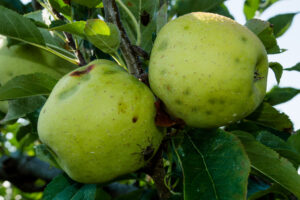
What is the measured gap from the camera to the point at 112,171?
0.98 metres

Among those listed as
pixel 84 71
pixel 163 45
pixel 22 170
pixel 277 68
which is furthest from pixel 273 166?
pixel 22 170

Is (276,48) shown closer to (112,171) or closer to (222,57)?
(222,57)

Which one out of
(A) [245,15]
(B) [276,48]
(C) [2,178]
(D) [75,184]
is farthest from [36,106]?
(A) [245,15]

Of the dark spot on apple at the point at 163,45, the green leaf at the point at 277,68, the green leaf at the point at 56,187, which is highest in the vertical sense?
the dark spot on apple at the point at 163,45

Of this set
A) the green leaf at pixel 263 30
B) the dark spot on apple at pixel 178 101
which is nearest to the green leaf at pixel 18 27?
the dark spot on apple at pixel 178 101

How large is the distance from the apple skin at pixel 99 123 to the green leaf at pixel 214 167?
0.50ft

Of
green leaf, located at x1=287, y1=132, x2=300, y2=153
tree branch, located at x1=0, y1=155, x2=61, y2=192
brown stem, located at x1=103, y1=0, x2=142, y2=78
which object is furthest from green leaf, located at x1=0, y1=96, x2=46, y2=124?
green leaf, located at x1=287, y1=132, x2=300, y2=153

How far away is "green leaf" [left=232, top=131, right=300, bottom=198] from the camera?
3.38ft

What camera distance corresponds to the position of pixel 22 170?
2.26 metres

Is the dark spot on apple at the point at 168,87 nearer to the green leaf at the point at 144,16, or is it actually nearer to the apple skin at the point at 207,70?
the apple skin at the point at 207,70

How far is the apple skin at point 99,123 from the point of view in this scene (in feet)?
2.94

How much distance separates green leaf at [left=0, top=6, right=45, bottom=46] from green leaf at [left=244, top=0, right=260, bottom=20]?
1.29 m

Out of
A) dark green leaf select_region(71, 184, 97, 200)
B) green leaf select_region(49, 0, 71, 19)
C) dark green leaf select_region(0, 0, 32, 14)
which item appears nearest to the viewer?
dark green leaf select_region(71, 184, 97, 200)

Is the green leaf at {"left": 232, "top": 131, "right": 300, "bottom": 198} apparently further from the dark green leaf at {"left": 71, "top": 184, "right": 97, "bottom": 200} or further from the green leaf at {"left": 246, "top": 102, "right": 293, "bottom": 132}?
the dark green leaf at {"left": 71, "top": 184, "right": 97, "bottom": 200}
